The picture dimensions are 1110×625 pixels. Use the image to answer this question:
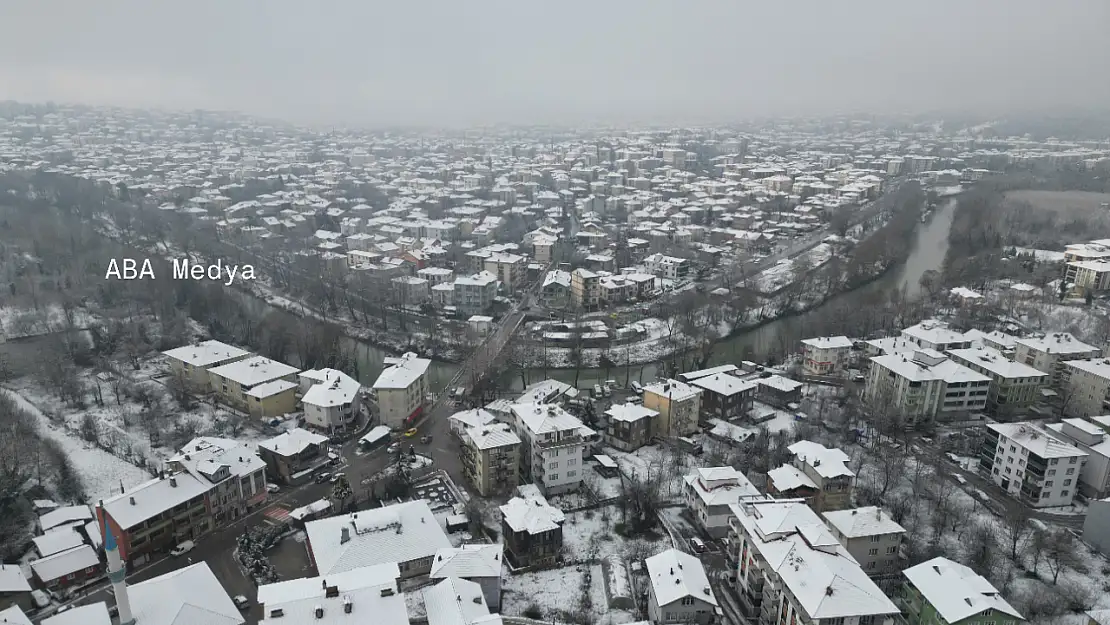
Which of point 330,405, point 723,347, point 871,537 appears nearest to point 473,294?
point 723,347

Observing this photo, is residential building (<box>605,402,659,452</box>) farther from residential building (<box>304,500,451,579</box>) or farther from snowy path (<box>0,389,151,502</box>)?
snowy path (<box>0,389,151,502</box>)

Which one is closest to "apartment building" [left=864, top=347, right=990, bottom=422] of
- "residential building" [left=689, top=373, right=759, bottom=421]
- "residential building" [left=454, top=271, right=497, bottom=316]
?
"residential building" [left=689, top=373, right=759, bottom=421]

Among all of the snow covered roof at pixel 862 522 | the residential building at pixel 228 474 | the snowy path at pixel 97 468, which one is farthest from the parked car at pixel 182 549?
A: the snow covered roof at pixel 862 522

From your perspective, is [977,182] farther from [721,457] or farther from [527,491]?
[527,491]

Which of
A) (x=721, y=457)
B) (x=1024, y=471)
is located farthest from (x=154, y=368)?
(x=1024, y=471)

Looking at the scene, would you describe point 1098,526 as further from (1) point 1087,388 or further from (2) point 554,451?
(2) point 554,451

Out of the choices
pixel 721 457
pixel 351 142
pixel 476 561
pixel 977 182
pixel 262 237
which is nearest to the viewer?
pixel 476 561

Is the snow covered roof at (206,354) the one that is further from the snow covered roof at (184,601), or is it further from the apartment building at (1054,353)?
the apartment building at (1054,353)
